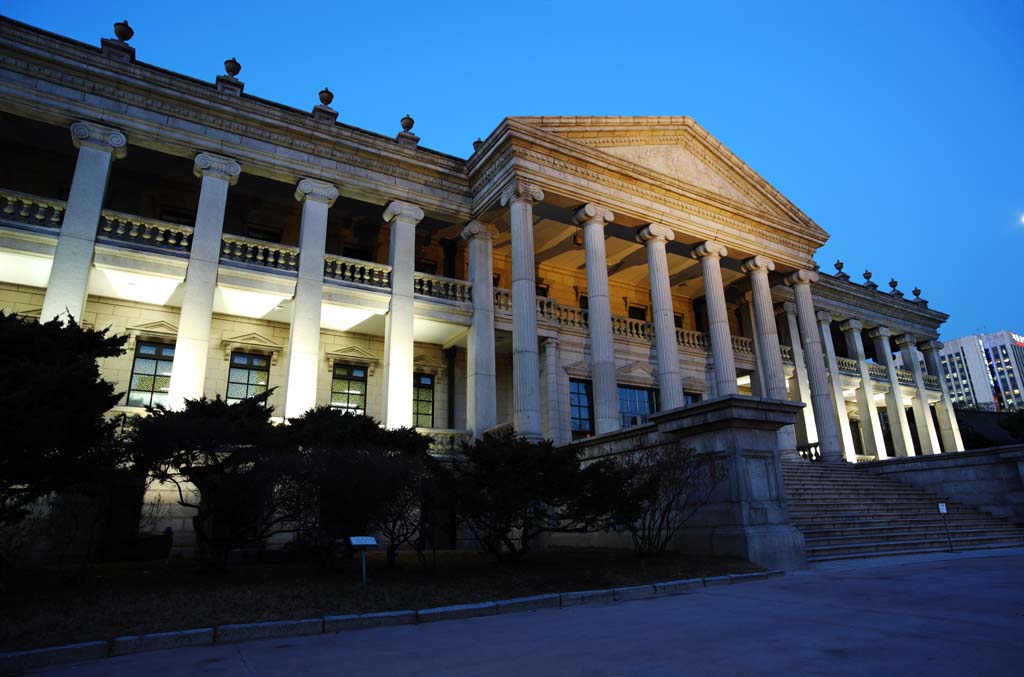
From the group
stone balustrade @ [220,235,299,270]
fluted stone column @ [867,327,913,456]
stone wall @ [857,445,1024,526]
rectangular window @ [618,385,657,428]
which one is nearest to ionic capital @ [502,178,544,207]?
stone balustrade @ [220,235,299,270]

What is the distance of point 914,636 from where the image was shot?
213 inches

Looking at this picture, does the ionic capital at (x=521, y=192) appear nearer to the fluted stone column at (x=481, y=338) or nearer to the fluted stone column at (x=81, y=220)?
the fluted stone column at (x=481, y=338)

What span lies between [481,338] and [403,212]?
5.03m

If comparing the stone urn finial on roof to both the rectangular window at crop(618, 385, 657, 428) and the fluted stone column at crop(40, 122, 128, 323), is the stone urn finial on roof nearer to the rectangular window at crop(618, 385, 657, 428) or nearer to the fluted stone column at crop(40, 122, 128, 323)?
the fluted stone column at crop(40, 122, 128, 323)

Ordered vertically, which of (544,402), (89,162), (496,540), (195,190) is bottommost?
(496,540)

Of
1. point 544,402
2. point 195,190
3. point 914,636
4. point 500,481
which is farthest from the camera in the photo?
point 544,402

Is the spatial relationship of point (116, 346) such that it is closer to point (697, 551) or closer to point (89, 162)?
point (89, 162)

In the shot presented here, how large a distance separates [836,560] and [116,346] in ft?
47.0

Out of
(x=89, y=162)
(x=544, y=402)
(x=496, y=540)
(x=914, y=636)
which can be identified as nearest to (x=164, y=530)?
(x=496, y=540)

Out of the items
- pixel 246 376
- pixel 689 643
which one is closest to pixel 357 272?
pixel 246 376

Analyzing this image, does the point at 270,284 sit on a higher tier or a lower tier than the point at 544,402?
higher

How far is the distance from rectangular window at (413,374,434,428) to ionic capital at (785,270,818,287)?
1646 centimetres

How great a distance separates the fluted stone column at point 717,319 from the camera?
22.5 m

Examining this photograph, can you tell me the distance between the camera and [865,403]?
31.2m
